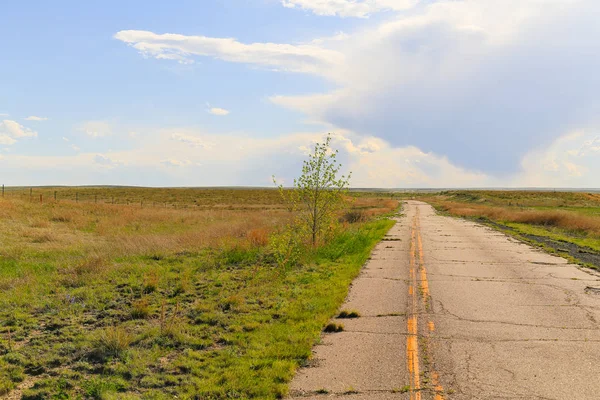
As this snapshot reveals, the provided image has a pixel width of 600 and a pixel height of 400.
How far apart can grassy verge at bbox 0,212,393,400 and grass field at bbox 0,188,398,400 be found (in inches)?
0.8

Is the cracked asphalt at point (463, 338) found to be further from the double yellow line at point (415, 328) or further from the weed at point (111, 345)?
the weed at point (111, 345)

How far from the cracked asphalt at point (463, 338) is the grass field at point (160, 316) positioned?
612 millimetres

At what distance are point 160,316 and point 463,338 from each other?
518 centimetres

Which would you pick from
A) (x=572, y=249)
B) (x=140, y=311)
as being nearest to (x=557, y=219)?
(x=572, y=249)

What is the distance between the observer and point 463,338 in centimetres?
691

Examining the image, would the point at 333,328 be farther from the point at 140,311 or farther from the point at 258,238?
the point at 258,238

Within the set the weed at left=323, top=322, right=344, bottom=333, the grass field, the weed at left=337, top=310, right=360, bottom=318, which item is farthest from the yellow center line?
the grass field

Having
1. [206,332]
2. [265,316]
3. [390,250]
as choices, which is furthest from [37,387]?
[390,250]

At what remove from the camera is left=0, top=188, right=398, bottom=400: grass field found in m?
5.43

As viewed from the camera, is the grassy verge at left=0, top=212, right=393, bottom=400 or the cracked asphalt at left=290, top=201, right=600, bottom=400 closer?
the cracked asphalt at left=290, top=201, right=600, bottom=400

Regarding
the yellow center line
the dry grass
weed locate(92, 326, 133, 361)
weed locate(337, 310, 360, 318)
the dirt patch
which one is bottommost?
weed locate(92, 326, 133, 361)

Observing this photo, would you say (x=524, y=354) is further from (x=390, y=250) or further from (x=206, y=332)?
(x=390, y=250)

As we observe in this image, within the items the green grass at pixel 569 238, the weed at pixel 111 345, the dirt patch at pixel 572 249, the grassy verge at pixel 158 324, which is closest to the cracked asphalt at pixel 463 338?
the grassy verge at pixel 158 324

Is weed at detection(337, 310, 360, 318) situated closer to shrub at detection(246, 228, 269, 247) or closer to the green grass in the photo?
shrub at detection(246, 228, 269, 247)
